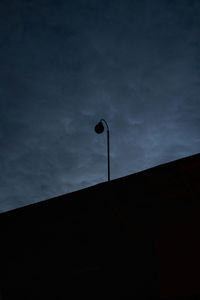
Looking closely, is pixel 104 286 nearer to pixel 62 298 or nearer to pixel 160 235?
pixel 62 298

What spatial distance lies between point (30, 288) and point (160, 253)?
386 cm

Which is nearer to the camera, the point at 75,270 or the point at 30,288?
the point at 75,270

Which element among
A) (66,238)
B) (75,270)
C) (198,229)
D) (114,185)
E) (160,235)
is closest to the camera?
Answer: (198,229)

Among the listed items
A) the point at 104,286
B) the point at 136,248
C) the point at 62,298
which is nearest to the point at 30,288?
the point at 62,298

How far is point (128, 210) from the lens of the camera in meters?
6.27

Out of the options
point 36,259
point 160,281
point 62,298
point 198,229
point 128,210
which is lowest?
point 62,298

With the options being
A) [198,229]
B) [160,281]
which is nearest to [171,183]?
[198,229]

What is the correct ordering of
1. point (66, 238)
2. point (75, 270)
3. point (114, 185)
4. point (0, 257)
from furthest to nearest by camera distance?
point (0, 257)
point (66, 238)
point (75, 270)
point (114, 185)

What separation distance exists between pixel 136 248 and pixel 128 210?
86 cm

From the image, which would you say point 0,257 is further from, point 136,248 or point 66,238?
point 136,248

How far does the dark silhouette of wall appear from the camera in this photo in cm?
522

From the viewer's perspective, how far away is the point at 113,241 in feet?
20.4

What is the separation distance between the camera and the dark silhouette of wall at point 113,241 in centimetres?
522

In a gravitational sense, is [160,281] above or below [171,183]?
below
